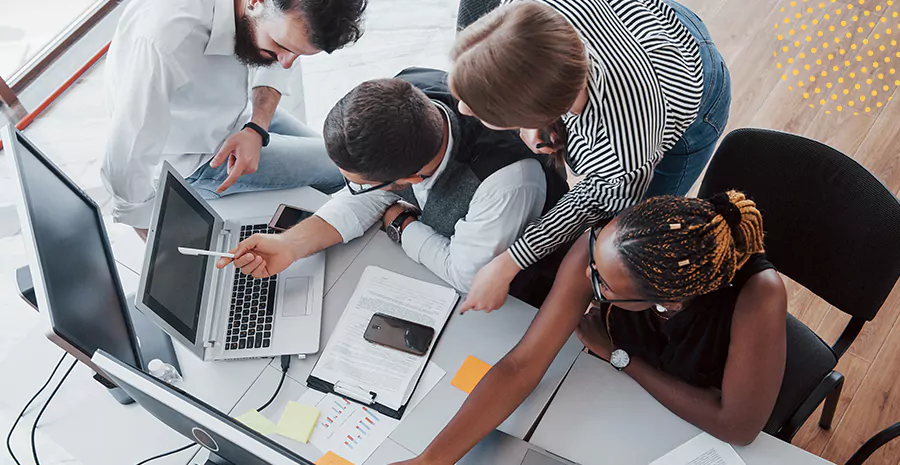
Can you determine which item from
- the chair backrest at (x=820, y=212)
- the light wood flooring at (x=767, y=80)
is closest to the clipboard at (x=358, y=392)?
the chair backrest at (x=820, y=212)

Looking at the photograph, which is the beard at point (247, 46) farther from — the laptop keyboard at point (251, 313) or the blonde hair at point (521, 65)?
the blonde hair at point (521, 65)

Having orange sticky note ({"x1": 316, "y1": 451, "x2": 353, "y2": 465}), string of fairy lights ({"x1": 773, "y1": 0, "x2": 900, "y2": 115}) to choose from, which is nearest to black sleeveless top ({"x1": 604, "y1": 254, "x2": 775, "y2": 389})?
orange sticky note ({"x1": 316, "y1": 451, "x2": 353, "y2": 465})

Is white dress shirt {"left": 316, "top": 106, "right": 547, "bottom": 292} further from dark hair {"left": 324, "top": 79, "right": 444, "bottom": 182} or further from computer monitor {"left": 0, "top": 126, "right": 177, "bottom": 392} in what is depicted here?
computer monitor {"left": 0, "top": 126, "right": 177, "bottom": 392}

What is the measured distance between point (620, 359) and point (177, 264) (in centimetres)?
100

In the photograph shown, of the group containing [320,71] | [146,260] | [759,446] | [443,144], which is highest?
[443,144]

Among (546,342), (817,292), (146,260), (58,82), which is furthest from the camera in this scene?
(58,82)

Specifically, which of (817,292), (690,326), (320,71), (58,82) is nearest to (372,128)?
(690,326)

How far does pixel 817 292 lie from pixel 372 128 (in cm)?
118

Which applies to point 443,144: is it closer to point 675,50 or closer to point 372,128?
point 372,128

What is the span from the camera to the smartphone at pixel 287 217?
174 cm

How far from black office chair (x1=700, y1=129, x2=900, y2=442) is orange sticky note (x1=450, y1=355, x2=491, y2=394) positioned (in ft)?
2.34

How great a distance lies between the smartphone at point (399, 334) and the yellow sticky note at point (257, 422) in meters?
0.28

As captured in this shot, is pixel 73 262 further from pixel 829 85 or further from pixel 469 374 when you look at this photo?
pixel 829 85

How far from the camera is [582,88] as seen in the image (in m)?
1.24
